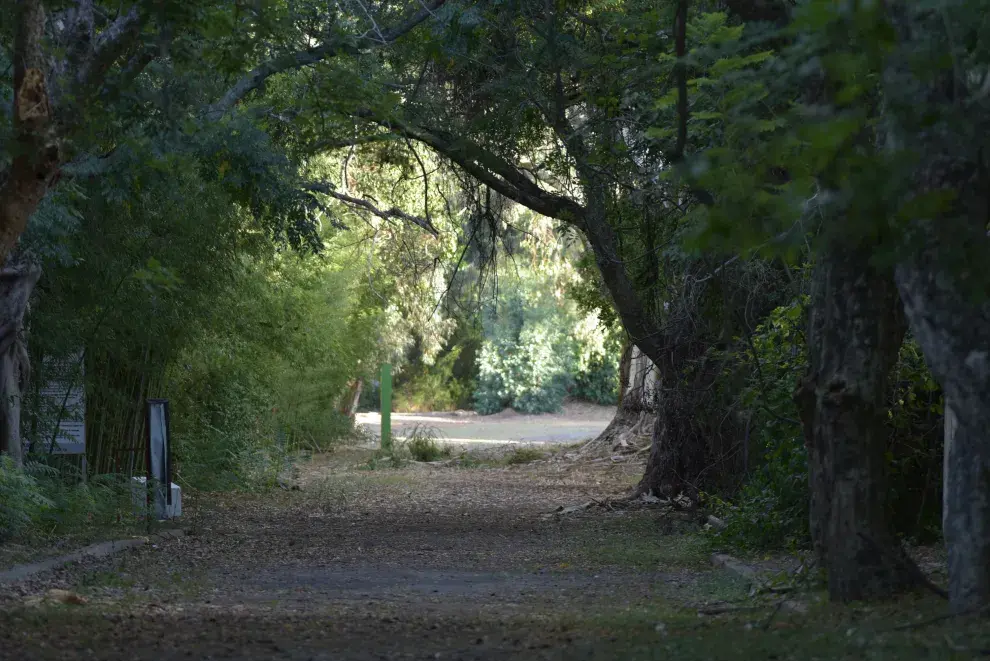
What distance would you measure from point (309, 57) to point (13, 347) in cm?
395

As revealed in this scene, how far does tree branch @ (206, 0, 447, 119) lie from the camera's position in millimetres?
10609

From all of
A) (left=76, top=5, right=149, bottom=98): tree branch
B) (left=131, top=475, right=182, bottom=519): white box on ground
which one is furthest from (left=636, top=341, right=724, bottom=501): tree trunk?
(left=76, top=5, right=149, bottom=98): tree branch

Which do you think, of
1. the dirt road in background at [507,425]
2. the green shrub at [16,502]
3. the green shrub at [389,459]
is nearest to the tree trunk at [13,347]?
the green shrub at [16,502]

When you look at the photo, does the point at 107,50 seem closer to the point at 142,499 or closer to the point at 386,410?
the point at 142,499

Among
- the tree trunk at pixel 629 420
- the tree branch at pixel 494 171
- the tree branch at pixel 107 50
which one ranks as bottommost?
the tree trunk at pixel 629 420

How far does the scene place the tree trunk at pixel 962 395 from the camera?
5.34m

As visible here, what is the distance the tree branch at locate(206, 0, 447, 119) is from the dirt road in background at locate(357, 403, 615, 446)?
14.8 m

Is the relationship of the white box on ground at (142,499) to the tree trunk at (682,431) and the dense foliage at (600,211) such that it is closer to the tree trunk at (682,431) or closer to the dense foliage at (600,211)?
the dense foliage at (600,211)

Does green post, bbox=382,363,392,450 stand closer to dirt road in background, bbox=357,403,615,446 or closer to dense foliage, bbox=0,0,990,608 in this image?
dirt road in background, bbox=357,403,615,446

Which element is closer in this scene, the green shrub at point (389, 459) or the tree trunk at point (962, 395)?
the tree trunk at point (962, 395)

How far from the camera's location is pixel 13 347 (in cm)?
1118

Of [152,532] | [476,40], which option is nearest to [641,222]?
[476,40]

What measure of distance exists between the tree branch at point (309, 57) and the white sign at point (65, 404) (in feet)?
Result: 10.1

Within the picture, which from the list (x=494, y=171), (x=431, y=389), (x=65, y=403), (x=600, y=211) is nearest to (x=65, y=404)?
(x=65, y=403)
